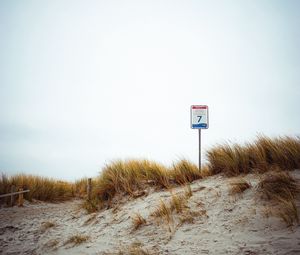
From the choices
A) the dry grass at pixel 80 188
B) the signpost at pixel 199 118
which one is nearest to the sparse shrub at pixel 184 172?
the signpost at pixel 199 118

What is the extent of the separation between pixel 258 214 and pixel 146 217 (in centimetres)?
235

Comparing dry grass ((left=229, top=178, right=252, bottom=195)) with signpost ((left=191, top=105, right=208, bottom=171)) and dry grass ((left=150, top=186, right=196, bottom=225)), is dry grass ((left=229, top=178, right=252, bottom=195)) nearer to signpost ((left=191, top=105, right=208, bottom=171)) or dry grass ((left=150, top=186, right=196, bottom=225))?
dry grass ((left=150, top=186, right=196, bottom=225))

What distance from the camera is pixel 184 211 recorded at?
5.05m

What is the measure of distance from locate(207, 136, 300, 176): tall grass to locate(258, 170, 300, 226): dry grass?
1.18 metres

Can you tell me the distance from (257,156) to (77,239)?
15.3 feet

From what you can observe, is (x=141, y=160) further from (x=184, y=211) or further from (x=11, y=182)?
(x=11, y=182)

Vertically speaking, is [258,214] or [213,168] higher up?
[213,168]

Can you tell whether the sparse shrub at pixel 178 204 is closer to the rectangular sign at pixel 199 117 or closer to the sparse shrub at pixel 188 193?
the sparse shrub at pixel 188 193

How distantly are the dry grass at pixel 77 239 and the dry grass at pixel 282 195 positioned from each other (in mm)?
3773

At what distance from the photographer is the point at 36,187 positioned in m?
12.9

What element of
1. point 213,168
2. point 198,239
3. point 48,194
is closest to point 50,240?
point 198,239

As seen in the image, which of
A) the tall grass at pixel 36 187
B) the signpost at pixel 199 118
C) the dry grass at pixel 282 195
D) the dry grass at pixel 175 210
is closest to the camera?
the dry grass at pixel 282 195

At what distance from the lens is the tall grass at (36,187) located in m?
12.5

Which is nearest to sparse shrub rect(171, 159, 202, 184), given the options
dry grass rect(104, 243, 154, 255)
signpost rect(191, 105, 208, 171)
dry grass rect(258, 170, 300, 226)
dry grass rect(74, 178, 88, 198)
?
signpost rect(191, 105, 208, 171)
